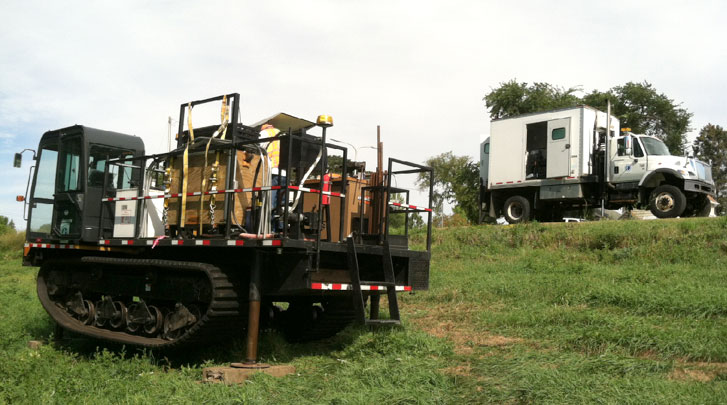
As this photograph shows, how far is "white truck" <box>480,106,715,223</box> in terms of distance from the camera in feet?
53.4

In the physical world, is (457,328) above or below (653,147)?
below

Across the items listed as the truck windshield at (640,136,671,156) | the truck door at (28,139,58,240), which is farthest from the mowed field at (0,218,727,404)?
the truck windshield at (640,136,671,156)

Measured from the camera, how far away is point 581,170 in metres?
17.2

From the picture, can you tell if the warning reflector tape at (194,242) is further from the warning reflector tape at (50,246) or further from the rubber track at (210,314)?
the warning reflector tape at (50,246)

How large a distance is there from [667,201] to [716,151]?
35.9m

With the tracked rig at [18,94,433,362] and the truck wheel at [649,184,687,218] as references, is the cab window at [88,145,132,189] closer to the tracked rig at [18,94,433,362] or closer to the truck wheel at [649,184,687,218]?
the tracked rig at [18,94,433,362]

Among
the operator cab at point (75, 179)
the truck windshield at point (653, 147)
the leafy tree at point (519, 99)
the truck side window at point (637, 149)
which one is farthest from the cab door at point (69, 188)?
the leafy tree at point (519, 99)

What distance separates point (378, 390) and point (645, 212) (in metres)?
15.4

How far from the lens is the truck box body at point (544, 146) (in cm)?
1722

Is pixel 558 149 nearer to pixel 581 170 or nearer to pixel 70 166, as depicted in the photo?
pixel 581 170

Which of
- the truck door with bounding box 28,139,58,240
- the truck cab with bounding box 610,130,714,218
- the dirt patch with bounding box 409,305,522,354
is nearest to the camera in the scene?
the dirt patch with bounding box 409,305,522,354

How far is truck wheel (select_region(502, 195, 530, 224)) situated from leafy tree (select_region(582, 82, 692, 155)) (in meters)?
19.0

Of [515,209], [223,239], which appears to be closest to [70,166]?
[223,239]

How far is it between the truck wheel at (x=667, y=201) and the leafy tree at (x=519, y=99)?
16.0 metres
